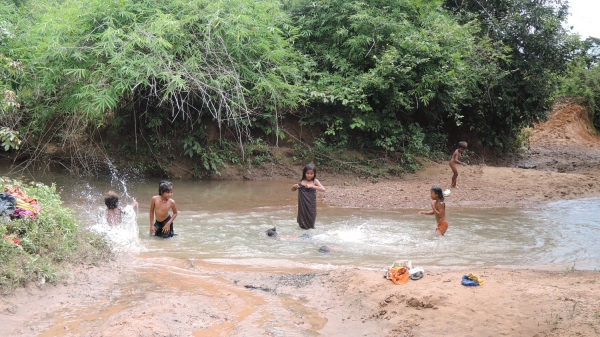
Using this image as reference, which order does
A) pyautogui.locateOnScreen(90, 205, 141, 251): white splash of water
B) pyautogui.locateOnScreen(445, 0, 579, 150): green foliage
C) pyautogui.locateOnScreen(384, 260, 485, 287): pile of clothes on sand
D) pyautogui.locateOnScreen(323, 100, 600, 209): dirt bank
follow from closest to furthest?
pyautogui.locateOnScreen(384, 260, 485, 287): pile of clothes on sand, pyautogui.locateOnScreen(90, 205, 141, 251): white splash of water, pyautogui.locateOnScreen(323, 100, 600, 209): dirt bank, pyautogui.locateOnScreen(445, 0, 579, 150): green foliage

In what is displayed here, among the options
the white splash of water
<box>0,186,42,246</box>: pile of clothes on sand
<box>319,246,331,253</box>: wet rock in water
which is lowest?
<box>319,246,331,253</box>: wet rock in water

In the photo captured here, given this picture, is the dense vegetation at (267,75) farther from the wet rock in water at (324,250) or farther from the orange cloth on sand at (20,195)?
the wet rock in water at (324,250)

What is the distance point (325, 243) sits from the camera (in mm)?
8281

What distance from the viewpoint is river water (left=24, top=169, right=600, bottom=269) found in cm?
754

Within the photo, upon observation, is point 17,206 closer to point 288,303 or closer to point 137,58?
point 288,303

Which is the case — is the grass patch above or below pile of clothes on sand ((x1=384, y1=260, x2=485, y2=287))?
above

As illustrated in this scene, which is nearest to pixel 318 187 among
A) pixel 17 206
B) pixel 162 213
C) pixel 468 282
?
pixel 162 213

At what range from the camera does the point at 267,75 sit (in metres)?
13.2

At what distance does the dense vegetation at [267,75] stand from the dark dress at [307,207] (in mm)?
3592

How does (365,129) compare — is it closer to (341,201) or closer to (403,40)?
(403,40)

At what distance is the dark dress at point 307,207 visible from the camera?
896 centimetres

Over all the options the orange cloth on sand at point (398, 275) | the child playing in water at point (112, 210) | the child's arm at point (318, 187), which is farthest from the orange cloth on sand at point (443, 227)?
the child playing in water at point (112, 210)

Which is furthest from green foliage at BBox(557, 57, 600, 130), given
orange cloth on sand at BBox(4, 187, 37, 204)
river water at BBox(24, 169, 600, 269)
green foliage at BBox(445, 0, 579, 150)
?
orange cloth on sand at BBox(4, 187, 37, 204)

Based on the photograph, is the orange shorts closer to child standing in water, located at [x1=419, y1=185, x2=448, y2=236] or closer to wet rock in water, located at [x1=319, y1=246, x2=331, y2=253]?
child standing in water, located at [x1=419, y1=185, x2=448, y2=236]
